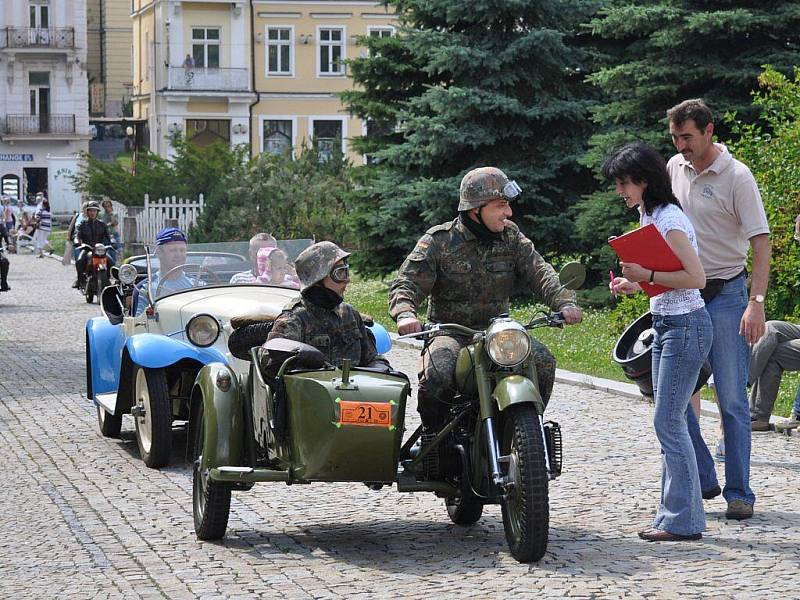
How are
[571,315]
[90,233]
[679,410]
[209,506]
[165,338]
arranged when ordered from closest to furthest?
[571,315]
[679,410]
[209,506]
[165,338]
[90,233]

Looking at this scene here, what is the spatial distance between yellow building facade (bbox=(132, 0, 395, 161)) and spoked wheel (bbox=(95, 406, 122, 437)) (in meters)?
54.4

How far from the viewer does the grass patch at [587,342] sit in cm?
1270

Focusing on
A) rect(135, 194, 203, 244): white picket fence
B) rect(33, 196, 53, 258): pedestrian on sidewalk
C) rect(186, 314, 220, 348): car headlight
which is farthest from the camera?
rect(33, 196, 53, 258): pedestrian on sidewalk

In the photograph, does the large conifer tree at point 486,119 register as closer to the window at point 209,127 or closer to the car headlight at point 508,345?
the car headlight at point 508,345

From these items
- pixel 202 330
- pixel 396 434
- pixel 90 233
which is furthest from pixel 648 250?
pixel 90 233

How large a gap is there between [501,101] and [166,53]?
149ft

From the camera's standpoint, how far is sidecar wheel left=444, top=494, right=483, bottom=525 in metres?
7.44

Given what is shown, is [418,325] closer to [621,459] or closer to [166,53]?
[621,459]

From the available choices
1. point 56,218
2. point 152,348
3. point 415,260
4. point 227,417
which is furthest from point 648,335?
point 56,218

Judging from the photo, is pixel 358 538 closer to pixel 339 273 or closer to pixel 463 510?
pixel 463 510

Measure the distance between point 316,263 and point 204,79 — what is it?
195 ft

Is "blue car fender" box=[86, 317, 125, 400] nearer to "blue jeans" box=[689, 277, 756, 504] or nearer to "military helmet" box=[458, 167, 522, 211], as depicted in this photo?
"military helmet" box=[458, 167, 522, 211]

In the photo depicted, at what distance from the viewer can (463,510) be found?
7.48 meters

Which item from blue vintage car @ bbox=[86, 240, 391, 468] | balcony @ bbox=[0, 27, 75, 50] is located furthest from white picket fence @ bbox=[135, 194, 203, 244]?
balcony @ bbox=[0, 27, 75, 50]
